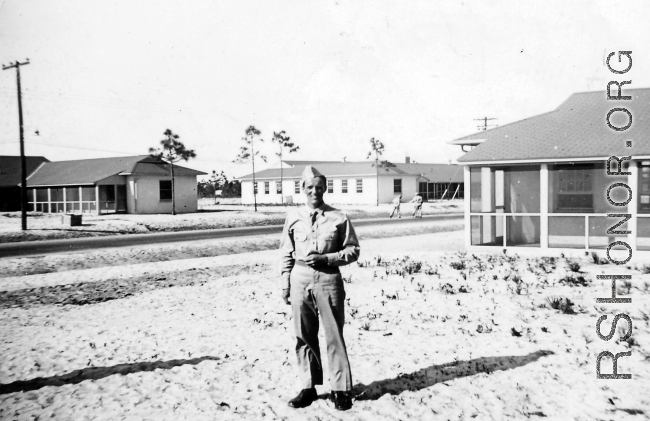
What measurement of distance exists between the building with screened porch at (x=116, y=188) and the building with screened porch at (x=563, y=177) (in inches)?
1063

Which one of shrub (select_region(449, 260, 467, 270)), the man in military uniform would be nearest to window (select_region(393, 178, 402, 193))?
shrub (select_region(449, 260, 467, 270))

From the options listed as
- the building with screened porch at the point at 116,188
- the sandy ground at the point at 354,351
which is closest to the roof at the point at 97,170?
the building with screened porch at the point at 116,188

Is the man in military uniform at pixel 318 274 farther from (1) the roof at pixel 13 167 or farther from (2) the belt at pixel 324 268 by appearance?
(1) the roof at pixel 13 167

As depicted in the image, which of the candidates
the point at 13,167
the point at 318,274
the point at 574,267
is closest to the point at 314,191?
the point at 318,274

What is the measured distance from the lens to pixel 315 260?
4598 millimetres

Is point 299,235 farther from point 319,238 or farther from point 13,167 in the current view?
point 13,167

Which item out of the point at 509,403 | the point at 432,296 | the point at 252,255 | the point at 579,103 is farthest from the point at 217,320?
the point at 579,103

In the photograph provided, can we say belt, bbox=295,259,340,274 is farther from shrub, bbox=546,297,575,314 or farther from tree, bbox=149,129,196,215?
tree, bbox=149,129,196,215

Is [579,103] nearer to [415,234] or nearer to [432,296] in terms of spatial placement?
[415,234]

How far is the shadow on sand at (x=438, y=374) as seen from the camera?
17.4 ft

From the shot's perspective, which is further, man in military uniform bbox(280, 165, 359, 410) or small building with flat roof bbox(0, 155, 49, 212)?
small building with flat roof bbox(0, 155, 49, 212)

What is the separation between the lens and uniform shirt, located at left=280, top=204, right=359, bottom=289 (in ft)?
15.4

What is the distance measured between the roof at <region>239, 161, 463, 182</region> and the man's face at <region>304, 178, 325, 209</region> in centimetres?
4904

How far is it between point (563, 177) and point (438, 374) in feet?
39.9
